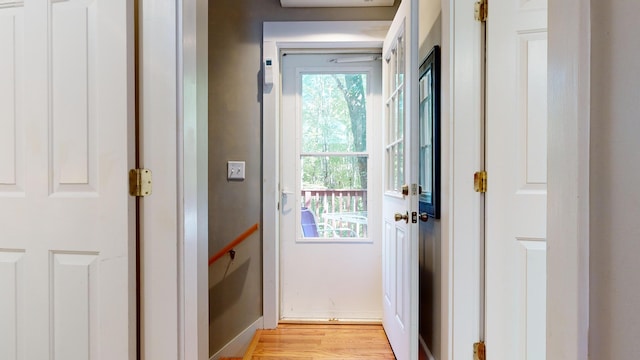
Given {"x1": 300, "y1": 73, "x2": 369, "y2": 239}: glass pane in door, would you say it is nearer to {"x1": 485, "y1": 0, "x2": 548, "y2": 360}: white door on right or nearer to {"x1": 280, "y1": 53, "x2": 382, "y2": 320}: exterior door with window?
{"x1": 280, "y1": 53, "x2": 382, "y2": 320}: exterior door with window

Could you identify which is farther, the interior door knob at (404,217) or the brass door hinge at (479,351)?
the interior door knob at (404,217)

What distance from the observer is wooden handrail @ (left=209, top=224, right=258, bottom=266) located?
211cm

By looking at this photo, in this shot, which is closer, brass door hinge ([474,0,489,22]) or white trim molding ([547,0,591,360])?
white trim molding ([547,0,591,360])

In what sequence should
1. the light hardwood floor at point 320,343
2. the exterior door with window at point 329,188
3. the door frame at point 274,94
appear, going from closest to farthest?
the light hardwood floor at point 320,343 → the door frame at point 274,94 → the exterior door with window at point 329,188

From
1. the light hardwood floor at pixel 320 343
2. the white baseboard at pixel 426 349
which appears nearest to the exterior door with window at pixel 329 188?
the light hardwood floor at pixel 320 343

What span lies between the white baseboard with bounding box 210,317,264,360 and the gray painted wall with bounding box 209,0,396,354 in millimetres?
37

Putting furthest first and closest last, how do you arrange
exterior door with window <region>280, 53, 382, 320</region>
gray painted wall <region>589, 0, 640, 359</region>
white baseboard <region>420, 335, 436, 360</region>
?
exterior door with window <region>280, 53, 382, 320</region> < white baseboard <region>420, 335, 436, 360</region> < gray painted wall <region>589, 0, 640, 359</region>

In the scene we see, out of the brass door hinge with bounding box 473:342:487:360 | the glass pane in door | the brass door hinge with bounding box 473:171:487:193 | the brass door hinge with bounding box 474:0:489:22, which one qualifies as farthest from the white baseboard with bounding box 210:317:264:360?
the brass door hinge with bounding box 474:0:489:22

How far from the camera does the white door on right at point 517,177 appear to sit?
1311 millimetres

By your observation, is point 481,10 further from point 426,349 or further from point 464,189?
point 426,349

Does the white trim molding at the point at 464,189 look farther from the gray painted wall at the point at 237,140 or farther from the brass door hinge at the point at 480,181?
the gray painted wall at the point at 237,140

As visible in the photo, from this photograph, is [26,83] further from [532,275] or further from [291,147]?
[532,275]

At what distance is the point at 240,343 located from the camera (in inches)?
87.5

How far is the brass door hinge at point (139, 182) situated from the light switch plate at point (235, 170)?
1.23 m
